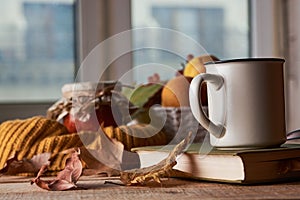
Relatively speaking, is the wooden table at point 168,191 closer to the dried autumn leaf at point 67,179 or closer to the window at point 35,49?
the dried autumn leaf at point 67,179

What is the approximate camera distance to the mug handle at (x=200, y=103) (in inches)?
28.1

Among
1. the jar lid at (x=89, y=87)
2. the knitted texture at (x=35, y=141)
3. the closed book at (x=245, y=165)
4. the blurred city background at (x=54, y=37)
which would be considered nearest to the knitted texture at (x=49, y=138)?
the knitted texture at (x=35, y=141)

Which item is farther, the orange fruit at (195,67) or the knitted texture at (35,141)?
the orange fruit at (195,67)

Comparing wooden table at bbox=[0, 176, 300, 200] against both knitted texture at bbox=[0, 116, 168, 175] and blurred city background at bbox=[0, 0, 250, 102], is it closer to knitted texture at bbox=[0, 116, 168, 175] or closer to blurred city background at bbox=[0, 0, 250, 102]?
knitted texture at bbox=[0, 116, 168, 175]

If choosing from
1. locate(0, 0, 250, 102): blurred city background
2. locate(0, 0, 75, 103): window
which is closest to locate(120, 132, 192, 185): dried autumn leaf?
locate(0, 0, 250, 102): blurred city background

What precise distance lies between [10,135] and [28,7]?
79 cm

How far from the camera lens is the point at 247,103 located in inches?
27.7

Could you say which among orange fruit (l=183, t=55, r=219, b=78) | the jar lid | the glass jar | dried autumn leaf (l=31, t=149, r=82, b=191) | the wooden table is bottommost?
the wooden table

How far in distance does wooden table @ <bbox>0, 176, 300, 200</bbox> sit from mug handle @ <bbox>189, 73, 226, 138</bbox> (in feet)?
0.22

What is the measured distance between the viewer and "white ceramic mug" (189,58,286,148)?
0.70 m

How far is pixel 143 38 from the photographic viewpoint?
166cm

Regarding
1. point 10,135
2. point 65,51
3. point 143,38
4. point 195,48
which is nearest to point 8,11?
point 65,51

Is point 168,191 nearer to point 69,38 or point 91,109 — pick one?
point 91,109

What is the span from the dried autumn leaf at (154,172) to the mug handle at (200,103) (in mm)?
40
